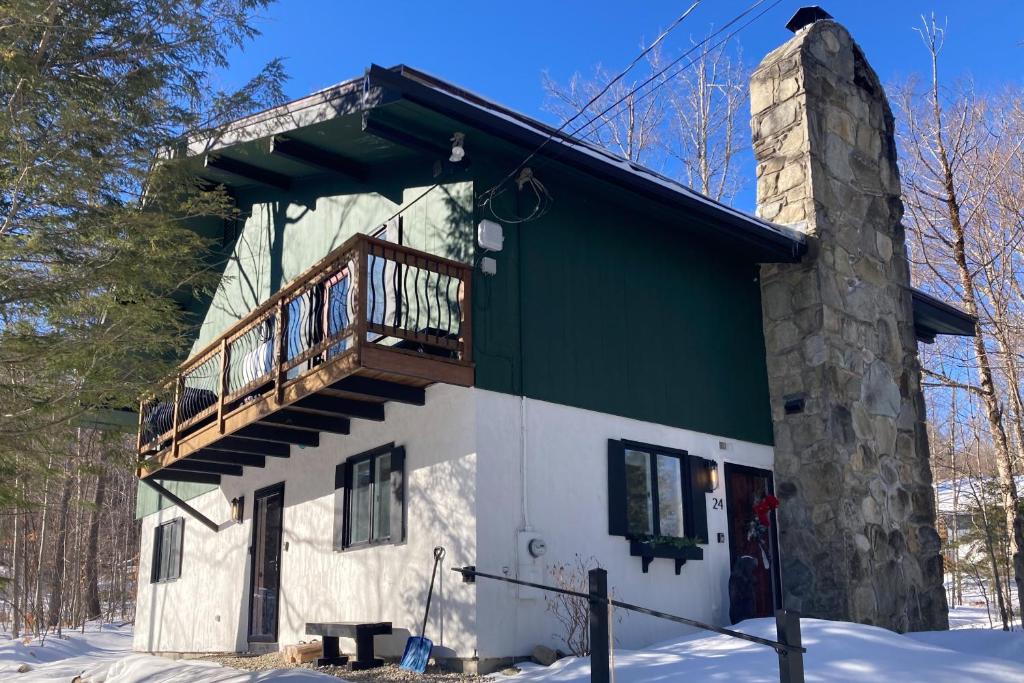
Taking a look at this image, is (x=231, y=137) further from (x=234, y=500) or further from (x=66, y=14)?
(x=234, y=500)

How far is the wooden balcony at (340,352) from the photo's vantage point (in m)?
8.69

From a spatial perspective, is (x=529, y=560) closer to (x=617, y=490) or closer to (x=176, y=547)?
(x=617, y=490)

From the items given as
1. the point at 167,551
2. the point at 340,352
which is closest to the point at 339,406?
the point at 340,352

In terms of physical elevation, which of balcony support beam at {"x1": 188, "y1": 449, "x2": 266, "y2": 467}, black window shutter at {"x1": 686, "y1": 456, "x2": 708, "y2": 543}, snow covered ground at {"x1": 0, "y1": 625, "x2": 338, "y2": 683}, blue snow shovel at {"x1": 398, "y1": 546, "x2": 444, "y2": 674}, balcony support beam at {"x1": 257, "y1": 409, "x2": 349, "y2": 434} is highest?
balcony support beam at {"x1": 257, "y1": 409, "x2": 349, "y2": 434}

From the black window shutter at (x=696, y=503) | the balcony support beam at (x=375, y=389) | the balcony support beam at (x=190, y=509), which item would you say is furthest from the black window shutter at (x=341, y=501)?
the black window shutter at (x=696, y=503)

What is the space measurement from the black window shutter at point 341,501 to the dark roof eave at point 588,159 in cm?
406

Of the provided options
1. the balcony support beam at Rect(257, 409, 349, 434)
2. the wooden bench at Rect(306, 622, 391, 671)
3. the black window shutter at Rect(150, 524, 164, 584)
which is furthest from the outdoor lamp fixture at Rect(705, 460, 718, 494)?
the black window shutter at Rect(150, 524, 164, 584)

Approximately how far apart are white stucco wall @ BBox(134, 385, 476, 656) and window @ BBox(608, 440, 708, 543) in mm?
1832

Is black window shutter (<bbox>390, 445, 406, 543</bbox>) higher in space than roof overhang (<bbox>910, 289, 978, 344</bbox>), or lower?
lower

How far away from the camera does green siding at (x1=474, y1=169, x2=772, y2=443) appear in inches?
384

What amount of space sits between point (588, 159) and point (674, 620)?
5.05 metres

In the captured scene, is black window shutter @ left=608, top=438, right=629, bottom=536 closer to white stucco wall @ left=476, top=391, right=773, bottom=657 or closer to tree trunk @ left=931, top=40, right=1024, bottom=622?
white stucco wall @ left=476, top=391, right=773, bottom=657

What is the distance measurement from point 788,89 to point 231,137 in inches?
278

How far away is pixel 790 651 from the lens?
16.7 ft
